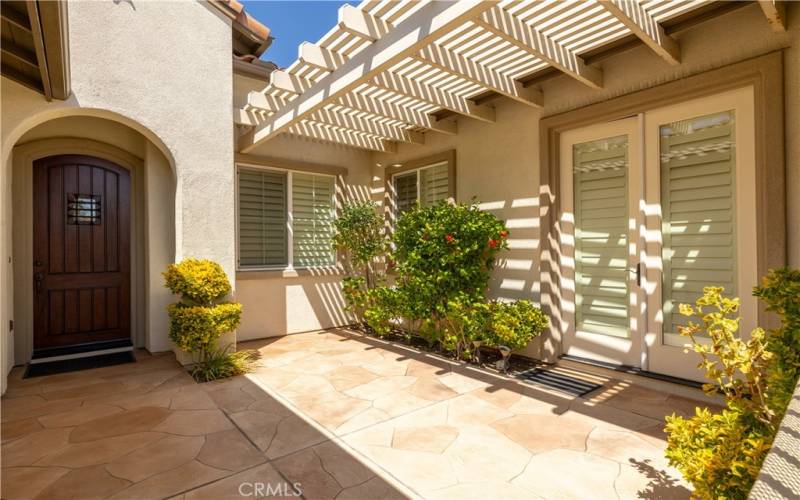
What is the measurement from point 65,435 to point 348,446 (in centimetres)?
236

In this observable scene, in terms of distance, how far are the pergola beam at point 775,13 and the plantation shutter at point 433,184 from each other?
3969 mm

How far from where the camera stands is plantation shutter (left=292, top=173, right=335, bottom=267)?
7031 millimetres

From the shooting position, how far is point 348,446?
3.01 m

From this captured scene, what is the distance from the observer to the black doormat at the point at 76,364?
4805mm

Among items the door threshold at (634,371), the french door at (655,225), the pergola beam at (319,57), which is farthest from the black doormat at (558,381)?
the pergola beam at (319,57)

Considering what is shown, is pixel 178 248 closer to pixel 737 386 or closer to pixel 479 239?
pixel 479 239

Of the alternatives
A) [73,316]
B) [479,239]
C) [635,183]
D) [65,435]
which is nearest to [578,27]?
[635,183]

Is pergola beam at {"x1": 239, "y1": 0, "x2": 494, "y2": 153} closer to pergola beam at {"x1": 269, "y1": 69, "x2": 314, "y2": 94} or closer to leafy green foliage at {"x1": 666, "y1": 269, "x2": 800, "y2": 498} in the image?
pergola beam at {"x1": 269, "y1": 69, "x2": 314, "y2": 94}

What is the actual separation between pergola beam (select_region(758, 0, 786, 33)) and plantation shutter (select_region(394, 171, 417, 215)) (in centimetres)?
479

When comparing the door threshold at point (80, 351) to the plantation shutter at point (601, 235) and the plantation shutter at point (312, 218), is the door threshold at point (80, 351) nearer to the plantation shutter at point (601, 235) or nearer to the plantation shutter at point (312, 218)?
the plantation shutter at point (312, 218)

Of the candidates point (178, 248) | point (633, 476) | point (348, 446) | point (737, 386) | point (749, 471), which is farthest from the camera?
point (178, 248)

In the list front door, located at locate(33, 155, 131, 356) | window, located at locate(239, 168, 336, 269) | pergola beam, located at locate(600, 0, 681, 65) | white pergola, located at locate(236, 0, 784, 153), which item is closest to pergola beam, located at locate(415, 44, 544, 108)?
white pergola, located at locate(236, 0, 784, 153)
